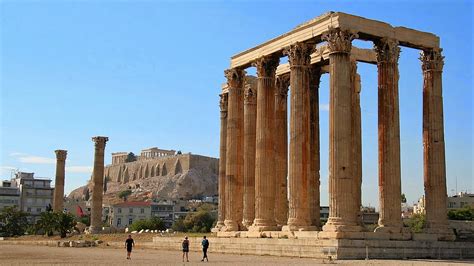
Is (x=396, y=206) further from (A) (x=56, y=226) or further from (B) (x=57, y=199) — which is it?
(B) (x=57, y=199)

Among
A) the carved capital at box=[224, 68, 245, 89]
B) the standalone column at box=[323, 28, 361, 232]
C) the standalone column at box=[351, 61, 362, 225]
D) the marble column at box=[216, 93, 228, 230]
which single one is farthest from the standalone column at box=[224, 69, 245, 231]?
the standalone column at box=[323, 28, 361, 232]

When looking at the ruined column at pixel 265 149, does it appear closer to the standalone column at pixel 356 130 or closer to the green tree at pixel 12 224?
the standalone column at pixel 356 130

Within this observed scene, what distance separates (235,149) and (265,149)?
5.86 meters

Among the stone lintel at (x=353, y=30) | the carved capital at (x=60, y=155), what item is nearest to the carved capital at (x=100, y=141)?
the carved capital at (x=60, y=155)

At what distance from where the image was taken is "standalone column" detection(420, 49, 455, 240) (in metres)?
42.8

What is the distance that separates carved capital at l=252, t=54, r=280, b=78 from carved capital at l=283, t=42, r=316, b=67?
377 centimetres

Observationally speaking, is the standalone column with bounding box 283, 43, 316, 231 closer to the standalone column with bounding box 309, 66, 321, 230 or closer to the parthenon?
the parthenon

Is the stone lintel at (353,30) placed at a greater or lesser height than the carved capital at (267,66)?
greater

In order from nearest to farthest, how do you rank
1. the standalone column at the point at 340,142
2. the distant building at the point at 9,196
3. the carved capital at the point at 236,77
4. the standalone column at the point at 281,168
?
the standalone column at the point at 340,142
the standalone column at the point at 281,168
the carved capital at the point at 236,77
the distant building at the point at 9,196

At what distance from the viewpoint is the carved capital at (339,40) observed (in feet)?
132

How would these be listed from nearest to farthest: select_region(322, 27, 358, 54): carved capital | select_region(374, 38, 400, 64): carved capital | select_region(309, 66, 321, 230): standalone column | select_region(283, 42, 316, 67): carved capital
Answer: select_region(322, 27, 358, 54): carved capital
select_region(374, 38, 400, 64): carved capital
select_region(283, 42, 316, 67): carved capital
select_region(309, 66, 321, 230): standalone column

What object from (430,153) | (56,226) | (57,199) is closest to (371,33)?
(430,153)

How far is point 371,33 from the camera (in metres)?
41.7

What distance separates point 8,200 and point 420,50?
473 ft
